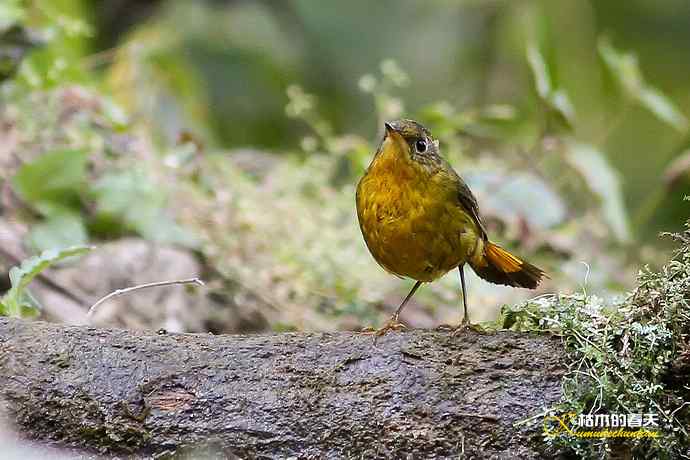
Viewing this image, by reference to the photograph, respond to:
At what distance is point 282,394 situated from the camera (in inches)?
82.9

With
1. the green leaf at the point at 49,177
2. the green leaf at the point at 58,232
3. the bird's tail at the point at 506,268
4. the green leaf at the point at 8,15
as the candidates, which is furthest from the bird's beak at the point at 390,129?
the green leaf at the point at 8,15

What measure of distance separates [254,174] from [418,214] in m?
3.43

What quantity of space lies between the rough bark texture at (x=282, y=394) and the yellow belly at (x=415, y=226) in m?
0.49

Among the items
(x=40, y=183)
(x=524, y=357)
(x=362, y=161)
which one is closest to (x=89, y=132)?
(x=40, y=183)

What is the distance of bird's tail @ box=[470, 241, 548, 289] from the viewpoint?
285 centimetres

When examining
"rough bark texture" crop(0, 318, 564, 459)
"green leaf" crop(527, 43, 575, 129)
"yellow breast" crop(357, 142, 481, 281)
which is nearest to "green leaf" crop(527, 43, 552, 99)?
"green leaf" crop(527, 43, 575, 129)

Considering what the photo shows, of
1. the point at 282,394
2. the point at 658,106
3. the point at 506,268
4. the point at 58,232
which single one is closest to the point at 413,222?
the point at 506,268

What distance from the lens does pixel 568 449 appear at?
6.55ft

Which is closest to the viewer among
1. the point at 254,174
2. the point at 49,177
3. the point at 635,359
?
the point at 635,359

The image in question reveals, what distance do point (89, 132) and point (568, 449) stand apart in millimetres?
3573

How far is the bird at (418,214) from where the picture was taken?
2.67 m

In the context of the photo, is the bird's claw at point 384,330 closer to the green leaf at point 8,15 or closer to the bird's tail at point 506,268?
the bird's tail at point 506,268

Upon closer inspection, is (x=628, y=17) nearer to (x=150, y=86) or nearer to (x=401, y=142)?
(x=150, y=86)

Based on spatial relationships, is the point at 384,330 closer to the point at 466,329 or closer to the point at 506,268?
the point at 466,329
